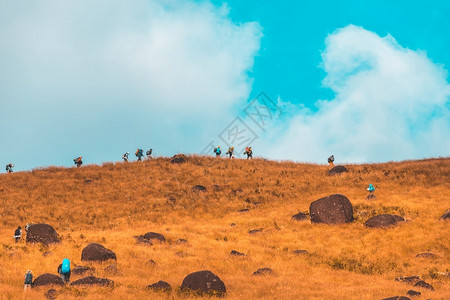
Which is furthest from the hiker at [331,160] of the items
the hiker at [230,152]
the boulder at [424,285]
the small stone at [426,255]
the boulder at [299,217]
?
the boulder at [424,285]

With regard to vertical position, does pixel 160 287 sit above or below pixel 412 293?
above

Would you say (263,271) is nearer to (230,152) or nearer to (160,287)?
(160,287)

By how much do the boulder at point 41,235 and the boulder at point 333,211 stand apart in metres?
19.3

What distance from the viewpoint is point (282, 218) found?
115 ft

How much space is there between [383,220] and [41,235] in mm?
23915

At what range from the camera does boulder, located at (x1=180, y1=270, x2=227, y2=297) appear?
1694 cm

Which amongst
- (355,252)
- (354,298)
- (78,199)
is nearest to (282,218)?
(355,252)

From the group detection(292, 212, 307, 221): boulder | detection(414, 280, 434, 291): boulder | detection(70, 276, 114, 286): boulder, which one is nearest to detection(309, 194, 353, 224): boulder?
detection(292, 212, 307, 221): boulder

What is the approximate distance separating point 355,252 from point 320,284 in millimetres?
7529

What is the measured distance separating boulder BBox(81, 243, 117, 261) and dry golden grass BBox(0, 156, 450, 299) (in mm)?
716

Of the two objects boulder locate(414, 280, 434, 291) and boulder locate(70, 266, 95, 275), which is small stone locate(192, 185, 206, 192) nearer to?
boulder locate(70, 266, 95, 275)

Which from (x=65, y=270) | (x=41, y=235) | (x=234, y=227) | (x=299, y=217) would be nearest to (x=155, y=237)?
(x=234, y=227)

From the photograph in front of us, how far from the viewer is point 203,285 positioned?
17188 millimetres

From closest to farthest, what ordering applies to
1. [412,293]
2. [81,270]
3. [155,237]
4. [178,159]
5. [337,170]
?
[412,293] → [81,270] → [155,237] → [337,170] → [178,159]
